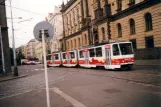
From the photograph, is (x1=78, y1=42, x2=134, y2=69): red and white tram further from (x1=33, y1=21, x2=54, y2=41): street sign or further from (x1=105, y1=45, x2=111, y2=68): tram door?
(x1=33, y1=21, x2=54, y2=41): street sign

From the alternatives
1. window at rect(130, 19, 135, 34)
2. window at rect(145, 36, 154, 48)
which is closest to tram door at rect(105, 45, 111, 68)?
window at rect(145, 36, 154, 48)

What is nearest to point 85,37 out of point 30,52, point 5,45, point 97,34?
point 97,34

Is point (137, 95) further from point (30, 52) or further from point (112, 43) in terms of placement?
point (30, 52)

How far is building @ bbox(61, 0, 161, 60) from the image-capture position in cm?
2875

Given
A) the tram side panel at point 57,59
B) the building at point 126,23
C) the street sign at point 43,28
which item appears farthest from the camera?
the tram side panel at point 57,59

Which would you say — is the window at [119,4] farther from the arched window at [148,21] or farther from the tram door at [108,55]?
the tram door at [108,55]

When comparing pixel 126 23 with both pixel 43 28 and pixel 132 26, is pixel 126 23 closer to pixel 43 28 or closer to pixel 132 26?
pixel 132 26

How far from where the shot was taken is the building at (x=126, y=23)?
28.8m

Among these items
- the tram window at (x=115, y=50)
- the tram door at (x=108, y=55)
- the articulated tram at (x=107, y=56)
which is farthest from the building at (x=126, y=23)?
the tram window at (x=115, y=50)

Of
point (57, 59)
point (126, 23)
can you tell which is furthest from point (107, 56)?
point (57, 59)

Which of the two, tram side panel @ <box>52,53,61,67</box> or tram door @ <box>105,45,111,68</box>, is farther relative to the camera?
tram side panel @ <box>52,53,61,67</box>

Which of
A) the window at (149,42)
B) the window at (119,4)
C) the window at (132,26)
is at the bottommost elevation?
the window at (149,42)

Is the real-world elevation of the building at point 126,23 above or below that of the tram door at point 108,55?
above

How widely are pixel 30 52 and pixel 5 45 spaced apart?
155944mm
